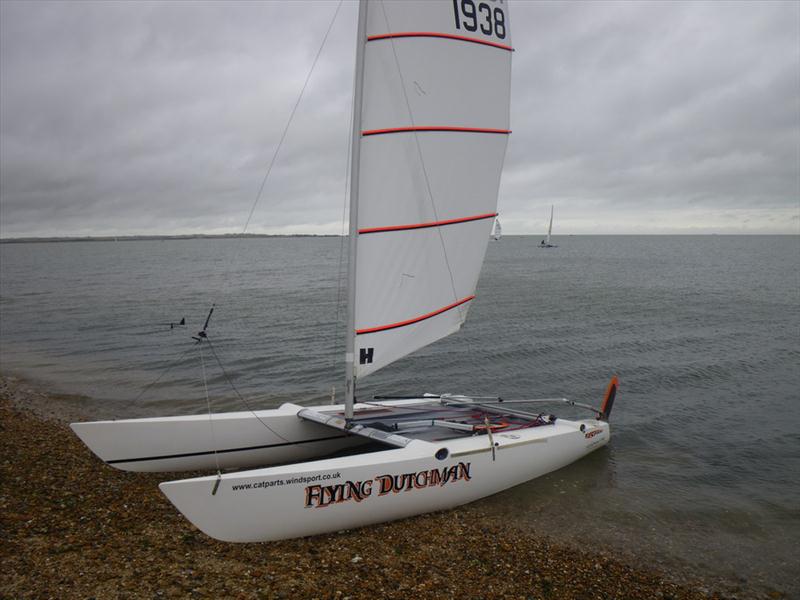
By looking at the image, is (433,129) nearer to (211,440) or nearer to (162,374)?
(211,440)

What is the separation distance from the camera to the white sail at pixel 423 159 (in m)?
6.09

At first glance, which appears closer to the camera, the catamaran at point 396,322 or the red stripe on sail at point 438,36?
the catamaran at point 396,322

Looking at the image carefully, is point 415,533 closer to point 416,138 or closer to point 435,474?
point 435,474

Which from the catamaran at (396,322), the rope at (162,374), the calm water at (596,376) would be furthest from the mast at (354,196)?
the rope at (162,374)

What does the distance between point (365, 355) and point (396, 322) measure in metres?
0.62

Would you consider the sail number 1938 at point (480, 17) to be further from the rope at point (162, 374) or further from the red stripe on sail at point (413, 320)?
the rope at point (162, 374)

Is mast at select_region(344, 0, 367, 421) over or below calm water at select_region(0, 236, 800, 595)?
over

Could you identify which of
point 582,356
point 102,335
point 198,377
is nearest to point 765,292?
point 582,356

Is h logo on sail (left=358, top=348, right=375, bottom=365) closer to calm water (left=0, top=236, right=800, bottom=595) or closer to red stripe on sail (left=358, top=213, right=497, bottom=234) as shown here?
red stripe on sail (left=358, top=213, right=497, bottom=234)

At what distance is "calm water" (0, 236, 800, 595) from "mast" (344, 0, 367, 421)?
8.72 ft

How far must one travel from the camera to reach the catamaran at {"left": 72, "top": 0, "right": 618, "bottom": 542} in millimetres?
5578

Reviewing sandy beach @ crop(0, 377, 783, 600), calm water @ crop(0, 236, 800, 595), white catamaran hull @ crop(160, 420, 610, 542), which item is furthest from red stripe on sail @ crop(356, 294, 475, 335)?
calm water @ crop(0, 236, 800, 595)

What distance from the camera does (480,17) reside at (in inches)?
266

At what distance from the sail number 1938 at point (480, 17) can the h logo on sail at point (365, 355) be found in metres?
4.25
